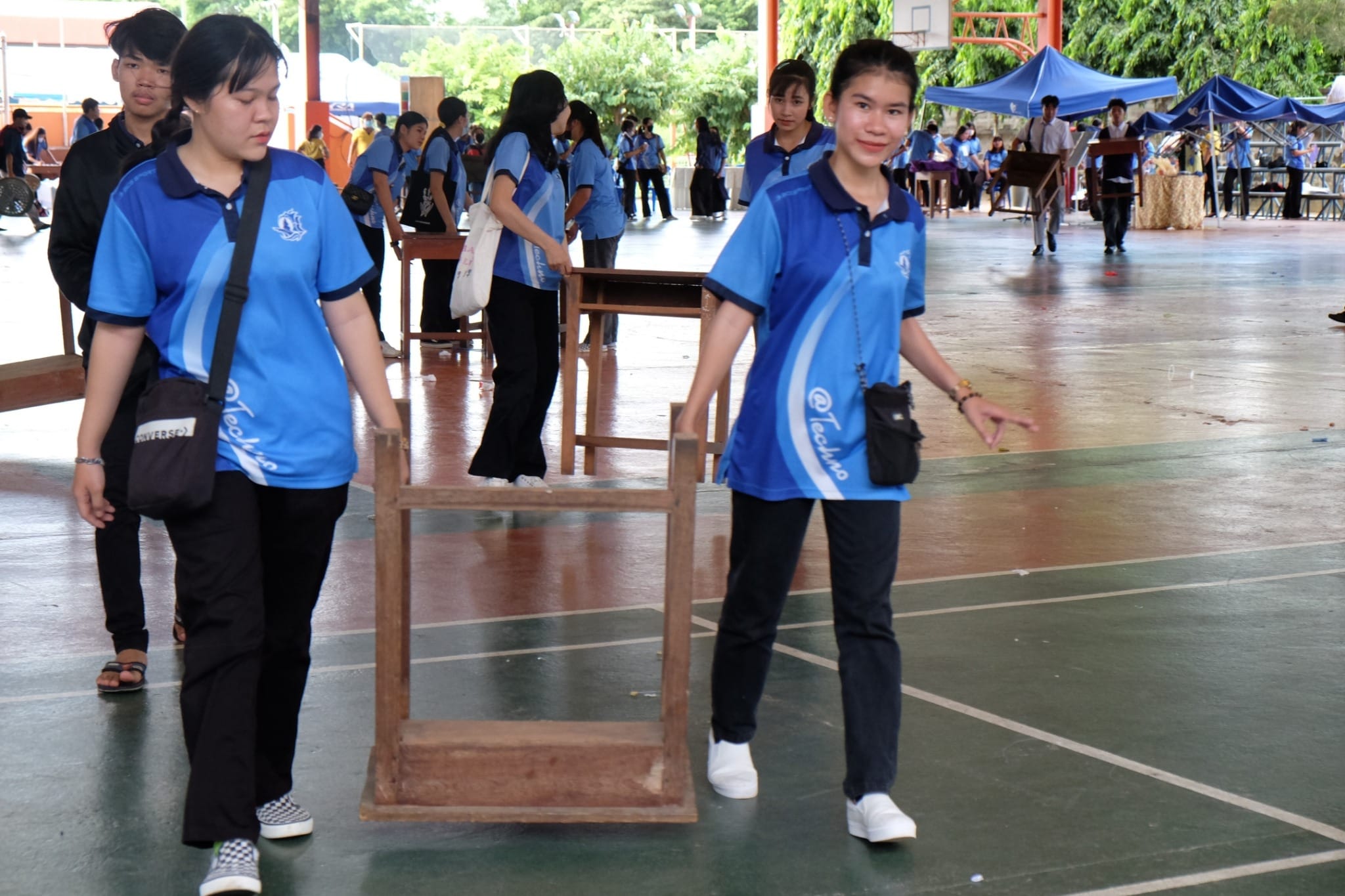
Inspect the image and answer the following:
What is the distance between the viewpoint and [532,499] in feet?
11.4

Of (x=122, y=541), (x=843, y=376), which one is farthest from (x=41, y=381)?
(x=843, y=376)

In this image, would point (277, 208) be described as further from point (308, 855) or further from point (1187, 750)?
point (1187, 750)

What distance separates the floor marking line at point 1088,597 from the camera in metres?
5.58

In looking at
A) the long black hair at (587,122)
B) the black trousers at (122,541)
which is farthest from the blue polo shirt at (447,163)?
the black trousers at (122,541)

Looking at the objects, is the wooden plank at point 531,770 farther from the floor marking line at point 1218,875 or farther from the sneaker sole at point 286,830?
the floor marking line at point 1218,875

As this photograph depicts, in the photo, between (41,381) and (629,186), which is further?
(629,186)

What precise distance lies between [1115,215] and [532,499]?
70.4 ft

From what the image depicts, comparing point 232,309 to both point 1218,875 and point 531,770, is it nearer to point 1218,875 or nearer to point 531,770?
point 531,770

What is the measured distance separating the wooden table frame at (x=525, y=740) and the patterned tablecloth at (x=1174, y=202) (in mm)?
28427

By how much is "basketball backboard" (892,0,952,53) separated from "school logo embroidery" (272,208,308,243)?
3273cm

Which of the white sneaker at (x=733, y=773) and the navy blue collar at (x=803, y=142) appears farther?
the navy blue collar at (x=803, y=142)

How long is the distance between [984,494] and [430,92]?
1074 inches

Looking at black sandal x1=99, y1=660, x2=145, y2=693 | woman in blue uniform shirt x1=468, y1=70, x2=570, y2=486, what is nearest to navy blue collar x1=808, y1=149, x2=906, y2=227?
black sandal x1=99, y1=660, x2=145, y2=693

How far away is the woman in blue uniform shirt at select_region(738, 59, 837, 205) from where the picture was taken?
694cm
